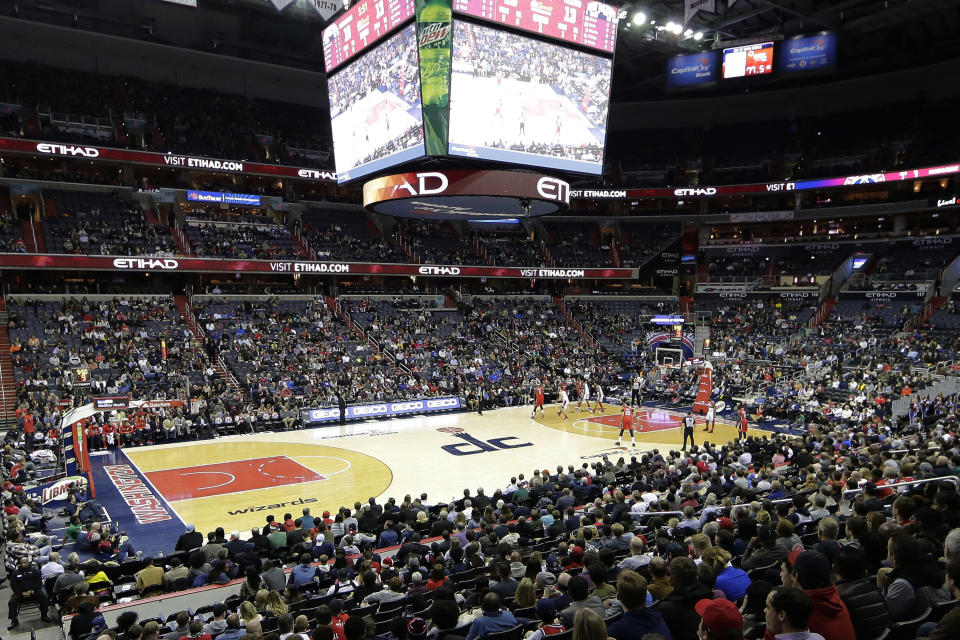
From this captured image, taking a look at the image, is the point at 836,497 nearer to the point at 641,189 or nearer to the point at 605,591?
the point at 605,591

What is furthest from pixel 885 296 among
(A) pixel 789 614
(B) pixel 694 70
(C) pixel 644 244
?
(A) pixel 789 614

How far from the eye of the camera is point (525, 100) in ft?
61.5

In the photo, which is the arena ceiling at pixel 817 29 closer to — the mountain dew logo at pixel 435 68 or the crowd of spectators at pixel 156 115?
the mountain dew logo at pixel 435 68

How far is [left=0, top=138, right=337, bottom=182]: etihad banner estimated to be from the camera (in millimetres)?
31359

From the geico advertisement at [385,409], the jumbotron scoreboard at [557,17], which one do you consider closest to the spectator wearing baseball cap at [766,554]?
the jumbotron scoreboard at [557,17]

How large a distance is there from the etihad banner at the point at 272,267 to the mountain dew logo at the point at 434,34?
70.6ft

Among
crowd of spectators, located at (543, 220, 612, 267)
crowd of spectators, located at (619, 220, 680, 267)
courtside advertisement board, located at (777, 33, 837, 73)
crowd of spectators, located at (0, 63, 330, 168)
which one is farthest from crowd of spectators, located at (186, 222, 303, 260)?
courtside advertisement board, located at (777, 33, 837, 73)

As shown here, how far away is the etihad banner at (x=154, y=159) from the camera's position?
3136cm

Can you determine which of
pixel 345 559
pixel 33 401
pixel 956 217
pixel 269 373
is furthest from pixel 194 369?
pixel 956 217

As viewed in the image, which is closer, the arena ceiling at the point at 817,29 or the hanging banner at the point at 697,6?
the hanging banner at the point at 697,6

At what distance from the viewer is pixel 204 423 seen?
25.7m

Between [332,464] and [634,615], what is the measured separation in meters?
18.2

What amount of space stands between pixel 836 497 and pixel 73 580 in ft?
38.7

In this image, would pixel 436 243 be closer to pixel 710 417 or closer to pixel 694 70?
pixel 694 70
